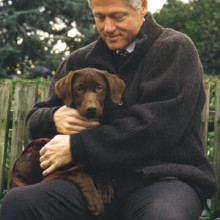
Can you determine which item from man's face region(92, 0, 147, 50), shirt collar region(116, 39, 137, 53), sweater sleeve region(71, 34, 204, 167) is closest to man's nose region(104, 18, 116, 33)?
man's face region(92, 0, 147, 50)

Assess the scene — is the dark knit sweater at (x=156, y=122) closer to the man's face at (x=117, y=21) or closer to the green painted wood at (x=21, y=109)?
the man's face at (x=117, y=21)

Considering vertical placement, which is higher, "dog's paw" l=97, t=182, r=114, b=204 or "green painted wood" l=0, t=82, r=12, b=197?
"green painted wood" l=0, t=82, r=12, b=197

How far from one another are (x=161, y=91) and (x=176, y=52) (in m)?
0.30

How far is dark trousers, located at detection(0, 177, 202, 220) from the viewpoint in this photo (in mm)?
2410

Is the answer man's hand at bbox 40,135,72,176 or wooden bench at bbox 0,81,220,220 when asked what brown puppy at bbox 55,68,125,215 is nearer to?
man's hand at bbox 40,135,72,176

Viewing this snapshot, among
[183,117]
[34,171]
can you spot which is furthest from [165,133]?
[34,171]

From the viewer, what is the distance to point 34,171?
3018mm

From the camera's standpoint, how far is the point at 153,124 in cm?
264

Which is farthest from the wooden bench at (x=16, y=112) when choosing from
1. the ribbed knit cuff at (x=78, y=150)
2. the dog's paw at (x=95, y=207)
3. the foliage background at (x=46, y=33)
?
the foliage background at (x=46, y=33)

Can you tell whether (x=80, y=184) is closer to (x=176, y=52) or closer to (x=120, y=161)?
(x=120, y=161)

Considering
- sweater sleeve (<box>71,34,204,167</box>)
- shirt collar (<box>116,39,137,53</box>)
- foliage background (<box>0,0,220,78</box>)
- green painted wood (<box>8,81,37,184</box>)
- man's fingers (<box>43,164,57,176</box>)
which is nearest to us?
sweater sleeve (<box>71,34,204,167</box>)

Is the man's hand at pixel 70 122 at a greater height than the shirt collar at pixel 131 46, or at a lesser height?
lesser

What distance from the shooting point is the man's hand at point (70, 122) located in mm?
2914

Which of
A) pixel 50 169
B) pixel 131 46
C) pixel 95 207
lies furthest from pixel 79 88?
pixel 95 207
